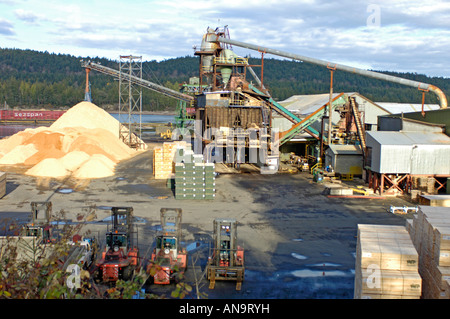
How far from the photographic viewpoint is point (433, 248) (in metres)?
11.2

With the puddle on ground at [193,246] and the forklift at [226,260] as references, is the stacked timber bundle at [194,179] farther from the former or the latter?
the forklift at [226,260]

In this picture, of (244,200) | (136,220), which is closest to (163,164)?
(244,200)

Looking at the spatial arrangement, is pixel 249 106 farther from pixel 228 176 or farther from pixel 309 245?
pixel 309 245

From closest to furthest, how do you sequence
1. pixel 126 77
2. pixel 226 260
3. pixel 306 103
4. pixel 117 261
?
pixel 117 261, pixel 226 260, pixel 306 103, pixel 126 77

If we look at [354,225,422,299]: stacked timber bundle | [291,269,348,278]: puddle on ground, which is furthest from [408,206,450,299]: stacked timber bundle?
[291,269,348,278]: puddle on ground

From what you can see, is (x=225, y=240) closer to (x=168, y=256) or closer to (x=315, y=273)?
(x=168, y=256)

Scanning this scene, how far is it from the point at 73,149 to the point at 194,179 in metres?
21.8

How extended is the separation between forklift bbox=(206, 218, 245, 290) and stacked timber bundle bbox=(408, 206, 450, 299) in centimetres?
570

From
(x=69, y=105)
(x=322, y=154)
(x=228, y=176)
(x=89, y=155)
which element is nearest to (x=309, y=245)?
(x=228, y=176)

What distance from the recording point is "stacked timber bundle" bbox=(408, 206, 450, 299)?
10.5 m

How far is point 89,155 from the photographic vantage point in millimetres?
42906

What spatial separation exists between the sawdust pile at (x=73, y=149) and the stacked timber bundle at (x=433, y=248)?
2823 cm

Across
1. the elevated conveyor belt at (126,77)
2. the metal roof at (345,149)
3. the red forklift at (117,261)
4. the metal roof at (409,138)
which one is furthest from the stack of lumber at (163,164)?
the elevated conveyor belt at (126,77)
